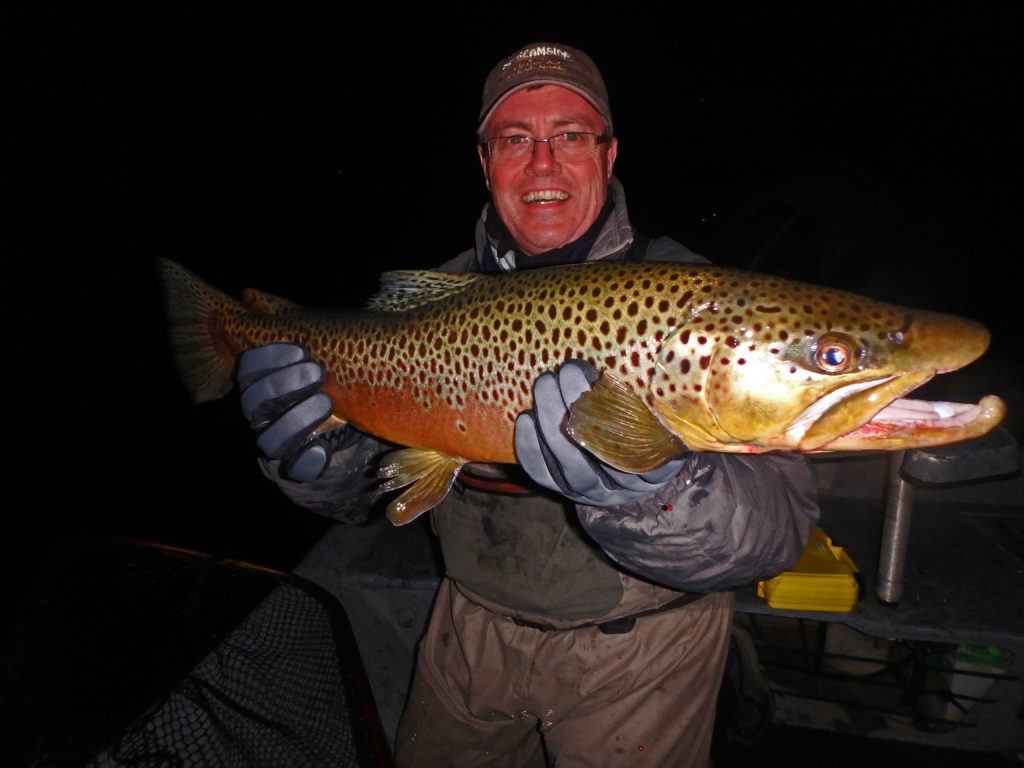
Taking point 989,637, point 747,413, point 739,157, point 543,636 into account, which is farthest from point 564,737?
point 739,157

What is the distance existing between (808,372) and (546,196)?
1.44 metres

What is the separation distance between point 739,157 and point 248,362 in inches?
1767

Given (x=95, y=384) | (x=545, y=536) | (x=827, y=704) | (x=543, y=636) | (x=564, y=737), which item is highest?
(x=545, y=536)

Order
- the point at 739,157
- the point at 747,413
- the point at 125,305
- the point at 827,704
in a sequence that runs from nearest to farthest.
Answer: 1. the point at 747,413
2. the point at 827,704
3. the point at 125,305
4. the point at 739,157

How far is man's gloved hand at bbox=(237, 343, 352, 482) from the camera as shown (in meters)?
2.35

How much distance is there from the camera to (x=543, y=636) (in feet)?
8.02

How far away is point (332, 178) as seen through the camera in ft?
143

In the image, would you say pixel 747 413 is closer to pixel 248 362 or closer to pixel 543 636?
pixel 543 636

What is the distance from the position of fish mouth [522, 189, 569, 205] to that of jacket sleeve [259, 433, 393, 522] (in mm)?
1377

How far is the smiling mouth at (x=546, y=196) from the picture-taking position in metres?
2.55

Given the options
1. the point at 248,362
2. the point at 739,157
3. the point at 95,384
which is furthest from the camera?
the point at 739,157

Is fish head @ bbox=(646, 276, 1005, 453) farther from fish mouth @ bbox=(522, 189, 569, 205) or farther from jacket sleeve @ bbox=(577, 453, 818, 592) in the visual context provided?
fish mouth @ bbox=(522, 189, 569, 205)

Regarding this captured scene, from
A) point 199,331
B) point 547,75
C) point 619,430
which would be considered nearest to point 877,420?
point 619,430

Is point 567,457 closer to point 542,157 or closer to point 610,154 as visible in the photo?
point 542,157
